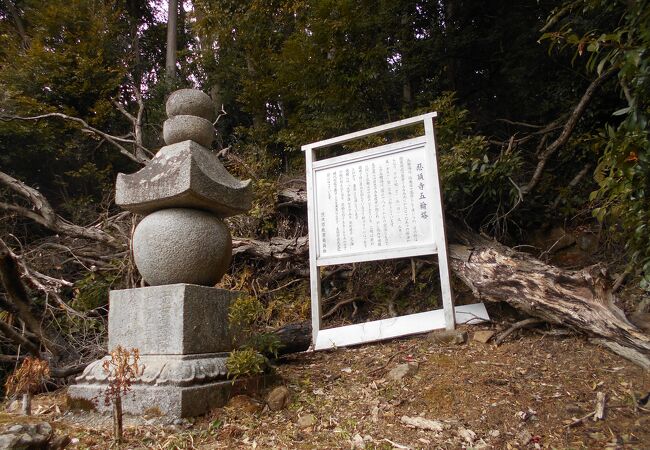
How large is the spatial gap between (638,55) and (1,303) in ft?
14.6

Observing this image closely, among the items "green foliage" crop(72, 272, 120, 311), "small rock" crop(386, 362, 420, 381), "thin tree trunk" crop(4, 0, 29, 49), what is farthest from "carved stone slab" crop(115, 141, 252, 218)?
"thin tree trunk" crop(4, 0, 29, 49)

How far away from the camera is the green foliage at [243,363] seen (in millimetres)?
2547

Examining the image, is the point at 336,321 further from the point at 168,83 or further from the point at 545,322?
the point at 168,83

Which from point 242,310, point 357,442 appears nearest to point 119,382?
point 242,310

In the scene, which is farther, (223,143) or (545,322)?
(223,143)

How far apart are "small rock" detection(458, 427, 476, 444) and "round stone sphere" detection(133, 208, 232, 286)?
179cm

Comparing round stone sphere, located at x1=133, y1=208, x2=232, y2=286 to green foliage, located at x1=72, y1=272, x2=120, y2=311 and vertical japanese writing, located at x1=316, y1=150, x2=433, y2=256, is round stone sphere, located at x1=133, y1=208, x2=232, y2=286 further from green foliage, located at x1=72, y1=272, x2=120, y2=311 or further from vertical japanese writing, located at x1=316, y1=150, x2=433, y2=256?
green foliage, located at x1=72, y1=272, x2=120, y2=311

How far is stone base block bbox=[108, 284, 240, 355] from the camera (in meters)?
2.52

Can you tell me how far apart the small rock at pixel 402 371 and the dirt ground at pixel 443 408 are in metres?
0.04

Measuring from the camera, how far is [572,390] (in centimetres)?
266

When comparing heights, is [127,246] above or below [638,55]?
below

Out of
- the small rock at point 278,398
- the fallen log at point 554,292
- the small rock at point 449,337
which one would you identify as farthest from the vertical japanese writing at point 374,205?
the small rock at point 278,398

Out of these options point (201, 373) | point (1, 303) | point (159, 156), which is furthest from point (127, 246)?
point (201, 373)

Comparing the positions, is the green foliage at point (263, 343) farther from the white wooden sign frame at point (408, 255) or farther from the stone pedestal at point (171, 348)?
the white wooden sign frame at point (408, 255)
